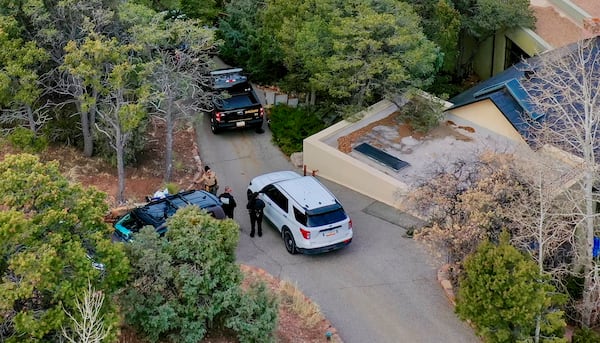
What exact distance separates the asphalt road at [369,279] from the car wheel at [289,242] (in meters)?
0.16

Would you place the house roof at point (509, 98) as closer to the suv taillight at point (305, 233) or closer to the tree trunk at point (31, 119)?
the suv taillight at point (305, 233)

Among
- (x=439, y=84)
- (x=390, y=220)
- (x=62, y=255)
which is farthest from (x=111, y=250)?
(x=439, y=84)

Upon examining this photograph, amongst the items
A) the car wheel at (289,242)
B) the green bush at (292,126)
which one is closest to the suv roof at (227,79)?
the green bush at (292,126)

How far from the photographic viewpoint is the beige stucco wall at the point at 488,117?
2314 cm

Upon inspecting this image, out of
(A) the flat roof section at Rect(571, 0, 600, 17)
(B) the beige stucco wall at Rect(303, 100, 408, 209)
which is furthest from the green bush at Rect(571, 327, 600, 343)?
(A) the flat roof section at Rect(571, 0, 600, 17)

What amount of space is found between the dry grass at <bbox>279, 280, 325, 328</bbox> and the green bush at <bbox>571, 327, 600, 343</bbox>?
18.2 feet

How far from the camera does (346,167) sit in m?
22.4

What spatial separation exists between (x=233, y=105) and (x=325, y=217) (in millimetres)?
8686

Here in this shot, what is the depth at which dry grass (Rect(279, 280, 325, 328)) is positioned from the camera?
16281 millimetres

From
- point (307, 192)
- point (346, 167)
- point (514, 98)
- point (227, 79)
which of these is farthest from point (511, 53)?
point (307, 192)

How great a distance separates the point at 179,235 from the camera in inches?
557

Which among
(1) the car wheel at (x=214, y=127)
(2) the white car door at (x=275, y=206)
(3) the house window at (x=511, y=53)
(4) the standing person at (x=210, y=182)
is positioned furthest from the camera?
(3) the house window at (x=511, y=53)

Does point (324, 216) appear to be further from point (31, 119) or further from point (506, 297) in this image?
point (31, 119)

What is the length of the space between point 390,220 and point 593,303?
6183 mm
